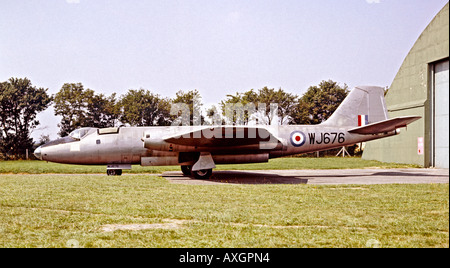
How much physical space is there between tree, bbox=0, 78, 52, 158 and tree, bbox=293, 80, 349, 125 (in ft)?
101

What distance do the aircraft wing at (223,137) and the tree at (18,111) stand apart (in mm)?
21499

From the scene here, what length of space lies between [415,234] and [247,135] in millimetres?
12094

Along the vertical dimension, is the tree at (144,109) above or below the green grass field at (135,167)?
above

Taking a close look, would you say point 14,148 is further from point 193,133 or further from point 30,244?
point 30,244

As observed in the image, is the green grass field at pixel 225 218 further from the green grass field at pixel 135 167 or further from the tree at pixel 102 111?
the tree at pixel 102 111

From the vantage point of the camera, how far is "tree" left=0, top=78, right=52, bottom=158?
3266 cm

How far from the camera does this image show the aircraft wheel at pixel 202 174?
1780 cm

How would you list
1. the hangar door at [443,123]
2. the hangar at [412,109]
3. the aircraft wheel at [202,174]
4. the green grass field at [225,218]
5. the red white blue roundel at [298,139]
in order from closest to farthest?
1. the hangar door at [443,123]
2. the green grass field at [225,218]
3. the aircraft wheel at [202,174]
4. the red white blue roundel at [298,139]
5. the hangar at [412,109]

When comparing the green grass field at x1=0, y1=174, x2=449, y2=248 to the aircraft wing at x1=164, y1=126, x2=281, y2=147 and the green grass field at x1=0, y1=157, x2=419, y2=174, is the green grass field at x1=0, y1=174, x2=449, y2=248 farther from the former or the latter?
the green grass field at x1=0, y1=157, x2=419, y2=174

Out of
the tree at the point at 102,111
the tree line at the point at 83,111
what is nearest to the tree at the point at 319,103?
the tree line at the point at 83,111

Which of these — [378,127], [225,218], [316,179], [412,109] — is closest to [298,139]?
[316,179]

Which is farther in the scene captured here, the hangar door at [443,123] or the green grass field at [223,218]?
the green grass field at [223,218]

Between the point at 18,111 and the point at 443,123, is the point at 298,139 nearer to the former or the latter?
the point at 443,123

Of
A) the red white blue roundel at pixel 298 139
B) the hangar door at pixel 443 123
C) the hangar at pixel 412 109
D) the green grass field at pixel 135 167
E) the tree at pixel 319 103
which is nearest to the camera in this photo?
the hangar door at pixel 443 123
